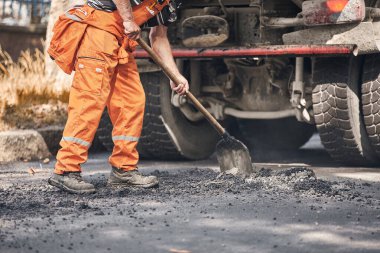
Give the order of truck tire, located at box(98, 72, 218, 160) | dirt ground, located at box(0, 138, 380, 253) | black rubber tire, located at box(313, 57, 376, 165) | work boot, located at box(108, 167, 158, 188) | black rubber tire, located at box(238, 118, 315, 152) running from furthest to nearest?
black rubber tire, located at box(238, 118, 315, 152) → truck tire, located at box(98, 72, 218, 160) → black rubber tire, located at box(313, 57, 376, 165) → work boot, located at box(108, 167, 158, 188) → dirt ground, located at box(0, 138, 380, 253)

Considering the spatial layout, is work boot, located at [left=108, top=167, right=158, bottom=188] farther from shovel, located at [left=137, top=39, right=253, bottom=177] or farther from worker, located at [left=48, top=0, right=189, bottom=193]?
shovel, located at [left=137, top=39, right=253, bottom=177]

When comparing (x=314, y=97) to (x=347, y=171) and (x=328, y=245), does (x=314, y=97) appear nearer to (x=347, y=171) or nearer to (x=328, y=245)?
(x=347, y=171)

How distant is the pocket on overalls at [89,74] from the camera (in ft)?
18.2

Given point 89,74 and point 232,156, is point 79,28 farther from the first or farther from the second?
point 232,156

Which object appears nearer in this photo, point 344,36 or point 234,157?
point 344,36

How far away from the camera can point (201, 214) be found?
4844 millimetres

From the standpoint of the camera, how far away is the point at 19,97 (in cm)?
853

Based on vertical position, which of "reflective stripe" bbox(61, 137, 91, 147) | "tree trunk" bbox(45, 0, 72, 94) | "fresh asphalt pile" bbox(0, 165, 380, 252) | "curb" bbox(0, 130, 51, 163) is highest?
"tree trunk" bbox(45, 0, 72, 94)

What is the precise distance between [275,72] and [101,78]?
1.69 meters

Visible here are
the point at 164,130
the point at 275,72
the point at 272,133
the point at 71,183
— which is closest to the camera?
the point at 71,183

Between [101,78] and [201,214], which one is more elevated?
[101,78]

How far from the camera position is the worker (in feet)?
18.2

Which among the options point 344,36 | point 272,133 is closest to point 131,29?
point 344,36

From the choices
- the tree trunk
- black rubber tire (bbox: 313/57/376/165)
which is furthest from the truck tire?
the tree trunk
